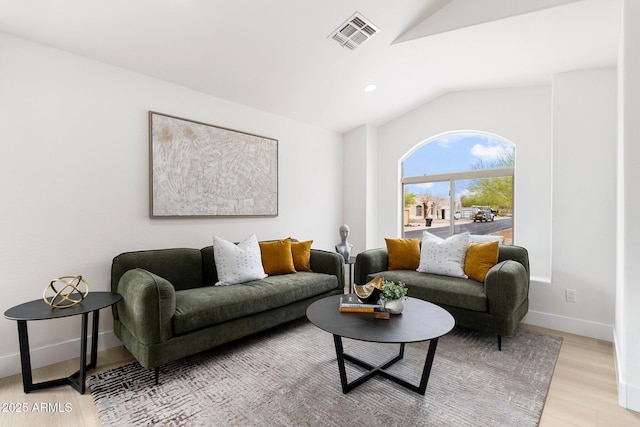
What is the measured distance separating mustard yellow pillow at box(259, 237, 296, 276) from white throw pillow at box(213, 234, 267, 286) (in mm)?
208

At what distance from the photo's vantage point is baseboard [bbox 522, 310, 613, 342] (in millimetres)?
2797

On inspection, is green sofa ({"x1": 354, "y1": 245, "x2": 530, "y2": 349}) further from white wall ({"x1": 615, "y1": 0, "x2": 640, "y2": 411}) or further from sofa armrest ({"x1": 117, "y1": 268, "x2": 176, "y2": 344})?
sofa armrest ({"x1": 117, "y1": 268, "x2": 176, "y2": 344})

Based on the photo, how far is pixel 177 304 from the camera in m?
2.26

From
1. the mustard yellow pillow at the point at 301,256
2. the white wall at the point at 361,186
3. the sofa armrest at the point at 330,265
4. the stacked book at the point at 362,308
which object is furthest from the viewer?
the white wall at the point at 361,186

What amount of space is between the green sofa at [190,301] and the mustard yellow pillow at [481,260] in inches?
50.9

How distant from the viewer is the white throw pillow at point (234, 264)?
9.39 feet

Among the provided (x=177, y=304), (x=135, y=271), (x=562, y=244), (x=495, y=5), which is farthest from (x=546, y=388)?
(x=135, y=271)

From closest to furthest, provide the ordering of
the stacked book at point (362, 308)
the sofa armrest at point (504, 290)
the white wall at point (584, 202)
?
the stacked book at point (362, 308) < the sofa armrest at point (504, 290) < the white wall at point (584, 202)

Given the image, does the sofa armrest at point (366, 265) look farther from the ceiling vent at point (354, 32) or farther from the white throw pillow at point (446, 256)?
the ceiling vent at point (354, 32)

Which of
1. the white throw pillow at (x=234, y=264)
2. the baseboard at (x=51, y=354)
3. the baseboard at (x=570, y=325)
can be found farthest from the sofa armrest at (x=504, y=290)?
the baseboard at (x=51, y=354)

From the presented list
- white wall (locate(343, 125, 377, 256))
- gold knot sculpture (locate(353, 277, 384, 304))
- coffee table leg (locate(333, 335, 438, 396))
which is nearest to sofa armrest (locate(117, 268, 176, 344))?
coffee table leg (locate(333, 335, 438, 396))

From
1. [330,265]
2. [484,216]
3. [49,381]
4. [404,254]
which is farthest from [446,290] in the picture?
[49,381]

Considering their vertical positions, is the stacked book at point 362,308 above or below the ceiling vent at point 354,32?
below

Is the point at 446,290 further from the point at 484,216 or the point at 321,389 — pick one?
A: the point at 484,216
